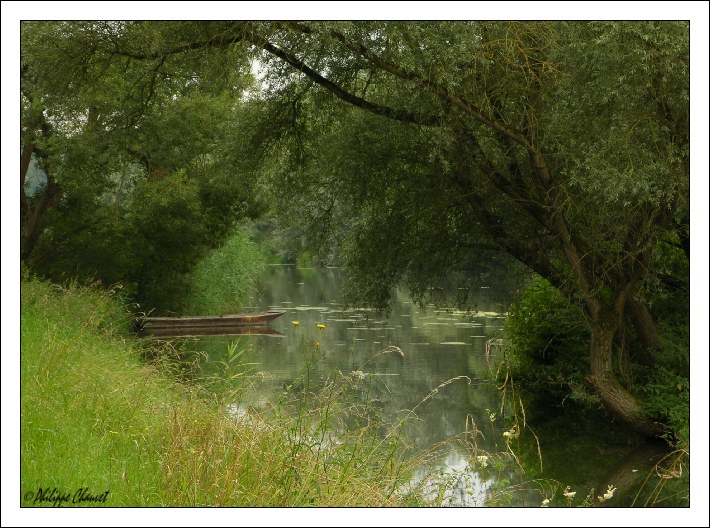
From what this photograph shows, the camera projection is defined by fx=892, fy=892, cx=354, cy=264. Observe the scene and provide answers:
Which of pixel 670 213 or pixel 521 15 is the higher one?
pixel 521 15

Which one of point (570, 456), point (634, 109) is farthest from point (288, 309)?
point (634, 109)

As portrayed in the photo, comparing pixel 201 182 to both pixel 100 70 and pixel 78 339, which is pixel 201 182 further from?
pixel 78 339

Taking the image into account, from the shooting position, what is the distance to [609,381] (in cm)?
1053

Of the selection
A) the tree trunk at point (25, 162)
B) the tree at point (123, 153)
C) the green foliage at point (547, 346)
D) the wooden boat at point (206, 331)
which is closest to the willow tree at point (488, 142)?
the tree at point (123, 153)

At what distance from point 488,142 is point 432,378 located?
4460 millimetres

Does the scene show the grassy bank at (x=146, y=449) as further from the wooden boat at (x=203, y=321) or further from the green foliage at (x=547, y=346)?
the green foliage at (x=547, y=346)

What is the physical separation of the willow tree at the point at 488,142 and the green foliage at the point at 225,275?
8.10 ft

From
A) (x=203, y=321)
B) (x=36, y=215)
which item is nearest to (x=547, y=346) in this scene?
(x=203, y=321)

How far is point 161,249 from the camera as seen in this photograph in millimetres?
10500

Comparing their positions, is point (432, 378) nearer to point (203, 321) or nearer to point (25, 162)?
point (203, 321)

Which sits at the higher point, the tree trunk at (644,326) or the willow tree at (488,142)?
the willow tree at (488,142)

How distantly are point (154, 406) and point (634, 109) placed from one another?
203 inches

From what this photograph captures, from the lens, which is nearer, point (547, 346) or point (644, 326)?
point (644, 326)

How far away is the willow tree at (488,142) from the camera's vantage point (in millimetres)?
8297
